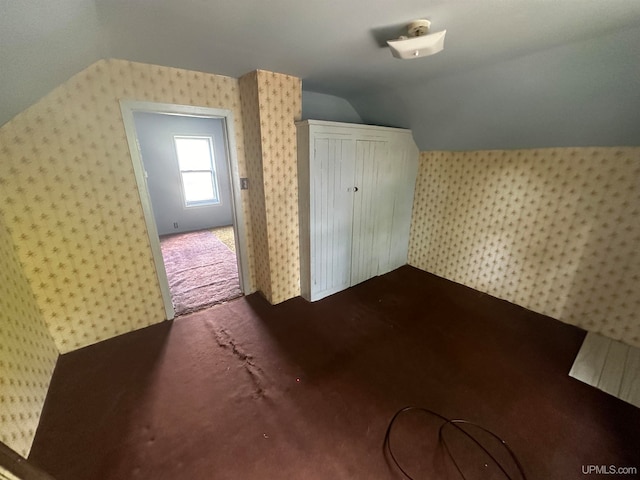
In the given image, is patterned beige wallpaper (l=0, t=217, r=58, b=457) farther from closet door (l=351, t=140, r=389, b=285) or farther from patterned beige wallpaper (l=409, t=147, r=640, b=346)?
patterned beige wallpaper (l=409, t=147, r=640, b=346)

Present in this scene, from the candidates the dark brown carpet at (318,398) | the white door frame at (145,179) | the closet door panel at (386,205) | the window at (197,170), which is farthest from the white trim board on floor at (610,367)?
the window at (197,170)

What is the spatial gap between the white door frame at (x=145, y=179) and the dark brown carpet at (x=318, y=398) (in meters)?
0.42

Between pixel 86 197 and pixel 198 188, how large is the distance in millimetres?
3504

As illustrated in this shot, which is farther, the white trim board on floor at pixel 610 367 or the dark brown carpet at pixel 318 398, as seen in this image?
the white trim board on floor at pixel 610 367

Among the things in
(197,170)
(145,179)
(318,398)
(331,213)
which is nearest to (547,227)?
(331,213)

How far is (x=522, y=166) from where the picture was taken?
2.48 m

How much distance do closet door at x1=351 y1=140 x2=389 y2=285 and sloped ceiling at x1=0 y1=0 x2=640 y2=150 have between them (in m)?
0.61

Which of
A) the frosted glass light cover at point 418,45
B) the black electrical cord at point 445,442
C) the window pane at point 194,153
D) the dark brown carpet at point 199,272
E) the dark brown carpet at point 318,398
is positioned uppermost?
the frosted glass light cover at point 418,45

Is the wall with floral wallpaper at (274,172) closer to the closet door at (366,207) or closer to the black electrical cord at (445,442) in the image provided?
the closet door at (366,207)

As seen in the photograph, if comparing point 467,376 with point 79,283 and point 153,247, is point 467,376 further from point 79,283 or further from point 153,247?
point 79,283

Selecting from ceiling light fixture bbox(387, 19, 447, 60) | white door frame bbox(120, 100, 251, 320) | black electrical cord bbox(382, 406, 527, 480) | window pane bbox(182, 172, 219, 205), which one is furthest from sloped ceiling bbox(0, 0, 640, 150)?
window pane bbox(182, 172, 219, 205)

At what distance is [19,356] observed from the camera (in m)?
1.45

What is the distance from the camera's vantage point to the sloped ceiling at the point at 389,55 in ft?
3.76

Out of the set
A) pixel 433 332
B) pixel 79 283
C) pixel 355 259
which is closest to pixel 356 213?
pixel 355 259
